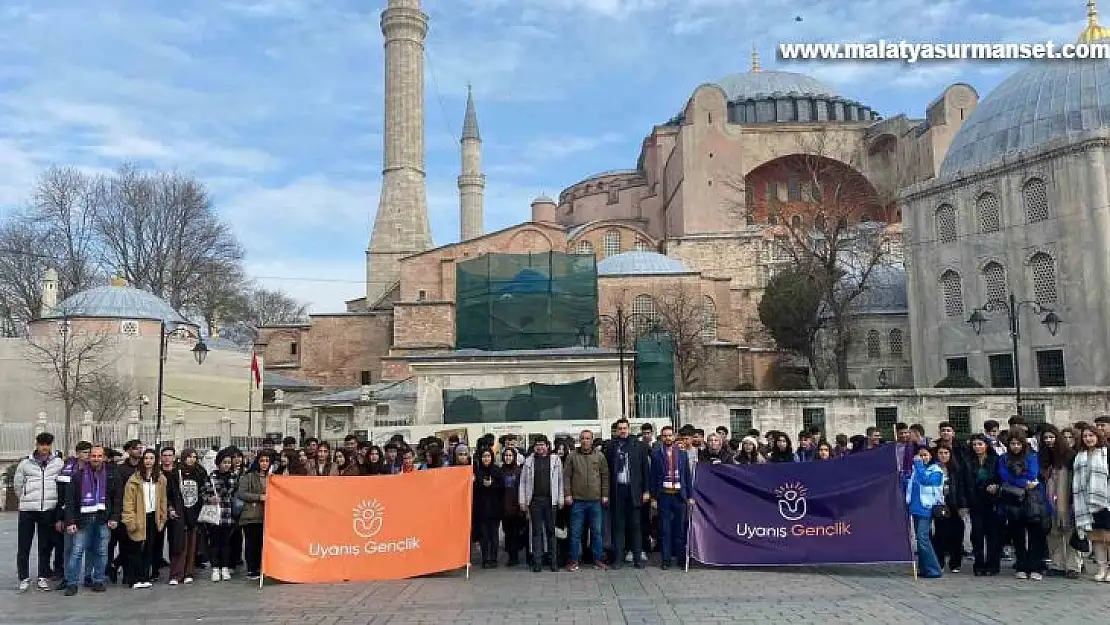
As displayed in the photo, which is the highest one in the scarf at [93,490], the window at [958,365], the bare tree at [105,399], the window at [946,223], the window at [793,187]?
the window at [793,187]

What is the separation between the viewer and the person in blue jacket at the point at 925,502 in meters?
8.05

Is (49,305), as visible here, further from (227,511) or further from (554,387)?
(227,511)

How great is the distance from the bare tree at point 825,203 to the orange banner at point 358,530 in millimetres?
24552

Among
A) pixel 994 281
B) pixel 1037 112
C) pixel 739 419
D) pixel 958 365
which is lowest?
pixel 739 419

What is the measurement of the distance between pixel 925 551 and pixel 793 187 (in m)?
43.6

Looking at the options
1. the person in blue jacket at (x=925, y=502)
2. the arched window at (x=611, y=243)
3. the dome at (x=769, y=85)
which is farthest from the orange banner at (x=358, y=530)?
the dome at (x=769, y=85)

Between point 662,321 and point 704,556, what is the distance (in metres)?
29.4

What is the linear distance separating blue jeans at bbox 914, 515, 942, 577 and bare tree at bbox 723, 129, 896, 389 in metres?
23.7

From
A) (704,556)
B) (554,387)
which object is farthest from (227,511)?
(554,387)

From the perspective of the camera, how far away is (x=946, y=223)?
29.8 metres

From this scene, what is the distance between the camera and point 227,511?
8898mm

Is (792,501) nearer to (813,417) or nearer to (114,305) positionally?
(813,417)

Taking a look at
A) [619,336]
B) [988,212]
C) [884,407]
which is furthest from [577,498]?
[988,212]

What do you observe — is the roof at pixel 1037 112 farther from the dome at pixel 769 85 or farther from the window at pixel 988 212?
the dome at pixel 769 85
